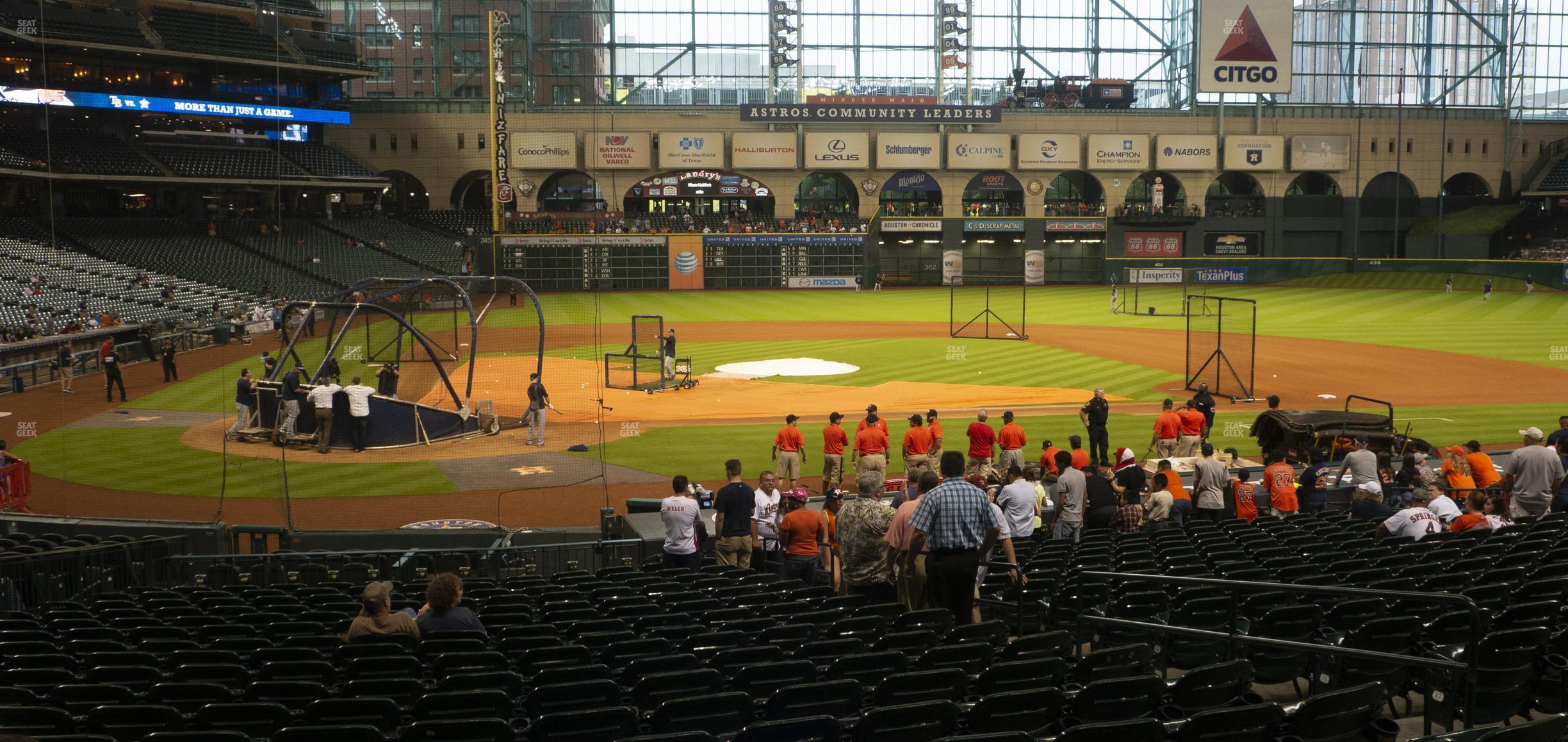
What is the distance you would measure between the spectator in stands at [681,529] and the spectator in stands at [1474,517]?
8.68 m

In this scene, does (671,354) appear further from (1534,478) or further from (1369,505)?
(1534,478)

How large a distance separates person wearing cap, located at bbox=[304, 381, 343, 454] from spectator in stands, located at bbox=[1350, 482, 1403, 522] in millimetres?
19934

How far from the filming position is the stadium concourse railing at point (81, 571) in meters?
13.3

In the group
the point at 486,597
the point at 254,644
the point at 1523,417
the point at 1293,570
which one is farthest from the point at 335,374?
the point at 1523,417

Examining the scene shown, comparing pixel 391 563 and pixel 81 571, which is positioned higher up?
pixel 81 571

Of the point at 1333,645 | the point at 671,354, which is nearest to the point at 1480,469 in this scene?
the point at 1333,645

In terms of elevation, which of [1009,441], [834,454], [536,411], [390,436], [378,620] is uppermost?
[378,620]

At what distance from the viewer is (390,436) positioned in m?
25.3

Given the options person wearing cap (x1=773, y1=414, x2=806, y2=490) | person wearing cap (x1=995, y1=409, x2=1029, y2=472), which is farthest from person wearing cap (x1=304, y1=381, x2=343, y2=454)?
person wearing cap (x1=995, y1=409, x2=1029, y2=472)

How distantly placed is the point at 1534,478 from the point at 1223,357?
1693cm

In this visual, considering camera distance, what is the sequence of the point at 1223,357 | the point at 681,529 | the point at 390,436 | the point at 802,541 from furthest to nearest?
the point at 1223,357 < the point at 390,436 < the point at 681,529 < the point at 802,541

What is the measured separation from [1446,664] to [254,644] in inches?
326

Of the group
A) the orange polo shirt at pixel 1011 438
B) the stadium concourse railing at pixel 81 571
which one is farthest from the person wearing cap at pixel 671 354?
the stadium concourse railing at pixel 81 571

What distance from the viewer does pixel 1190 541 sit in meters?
12.6
